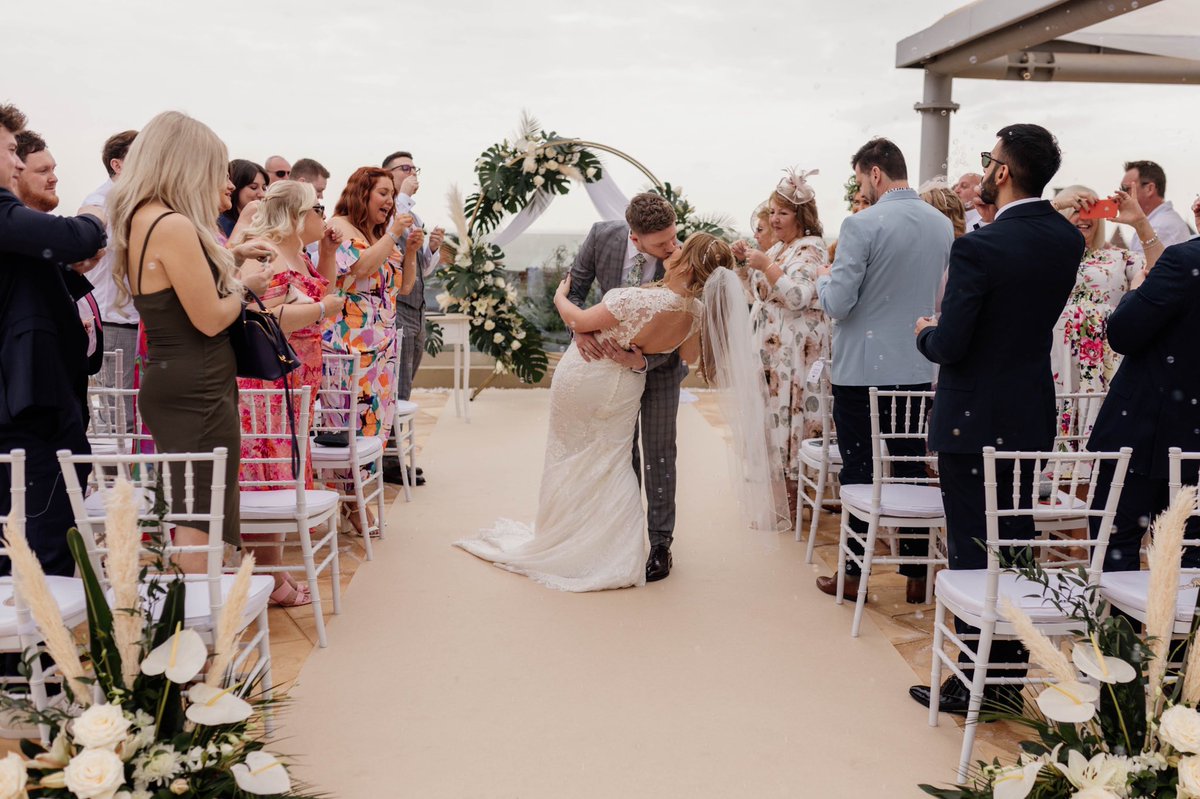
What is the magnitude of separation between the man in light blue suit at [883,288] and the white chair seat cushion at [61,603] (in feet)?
9.35

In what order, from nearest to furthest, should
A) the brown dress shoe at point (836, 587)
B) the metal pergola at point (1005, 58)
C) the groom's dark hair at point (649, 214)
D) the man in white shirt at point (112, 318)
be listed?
1. the groom's dark hair at point (649, 214)
2. the brown dress shoe at point (836, 587)
3. the man in white shirt at point (112, 318)
4. the metal pergola at point (1005, 58)

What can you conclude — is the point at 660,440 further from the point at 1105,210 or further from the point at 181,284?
the point at 181,284

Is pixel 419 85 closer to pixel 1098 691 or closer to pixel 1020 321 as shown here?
pixel 1020 321

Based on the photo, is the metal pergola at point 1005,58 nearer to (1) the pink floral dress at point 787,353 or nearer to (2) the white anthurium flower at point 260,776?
(1) the pink floral dress at point 787,353

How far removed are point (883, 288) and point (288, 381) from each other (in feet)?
7.71

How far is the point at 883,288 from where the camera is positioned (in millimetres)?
3881

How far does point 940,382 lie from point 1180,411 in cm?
74

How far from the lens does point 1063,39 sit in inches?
265

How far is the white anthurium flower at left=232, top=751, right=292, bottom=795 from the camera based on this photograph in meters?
1.65

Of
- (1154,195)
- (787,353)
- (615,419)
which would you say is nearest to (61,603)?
(615,419)

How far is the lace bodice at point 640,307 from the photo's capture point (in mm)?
3850

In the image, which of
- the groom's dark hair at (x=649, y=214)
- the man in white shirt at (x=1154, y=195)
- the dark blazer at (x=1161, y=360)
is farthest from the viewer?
the man in white shirt at (x=1154, y=195)

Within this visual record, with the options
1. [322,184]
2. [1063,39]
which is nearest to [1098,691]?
[322,184]

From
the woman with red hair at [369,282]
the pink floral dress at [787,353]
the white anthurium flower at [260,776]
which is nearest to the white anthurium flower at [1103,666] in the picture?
the white anthurium flower at [260,776]
